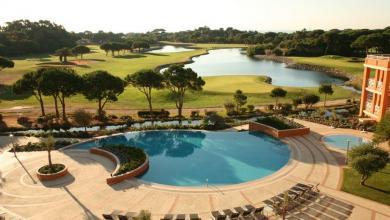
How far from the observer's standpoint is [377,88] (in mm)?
42094

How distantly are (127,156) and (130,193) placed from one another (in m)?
6.69

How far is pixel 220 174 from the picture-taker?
29750 millimetres

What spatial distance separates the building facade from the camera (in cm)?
3981

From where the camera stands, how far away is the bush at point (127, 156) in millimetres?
28644

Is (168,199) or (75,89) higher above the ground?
(75,89)

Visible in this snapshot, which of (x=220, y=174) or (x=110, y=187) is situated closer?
(x=110, y=187)

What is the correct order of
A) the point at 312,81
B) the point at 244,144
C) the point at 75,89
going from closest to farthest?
1. the point at 244,144
2. the point at 75,89
3. the point at 312,81

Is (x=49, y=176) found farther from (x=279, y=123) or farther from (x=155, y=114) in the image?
(x=279, y=123)

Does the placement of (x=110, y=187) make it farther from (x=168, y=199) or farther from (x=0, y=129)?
(x=0, y=129)

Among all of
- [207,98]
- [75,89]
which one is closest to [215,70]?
[207,98]

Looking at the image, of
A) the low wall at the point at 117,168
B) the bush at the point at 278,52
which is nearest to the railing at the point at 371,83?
the low wall at the point at 117,168

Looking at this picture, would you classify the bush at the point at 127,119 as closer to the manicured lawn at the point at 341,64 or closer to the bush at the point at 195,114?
the bush at the point at 195,114

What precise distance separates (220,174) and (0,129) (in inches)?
1147

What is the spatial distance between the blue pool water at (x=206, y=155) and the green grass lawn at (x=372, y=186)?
20.6ft
